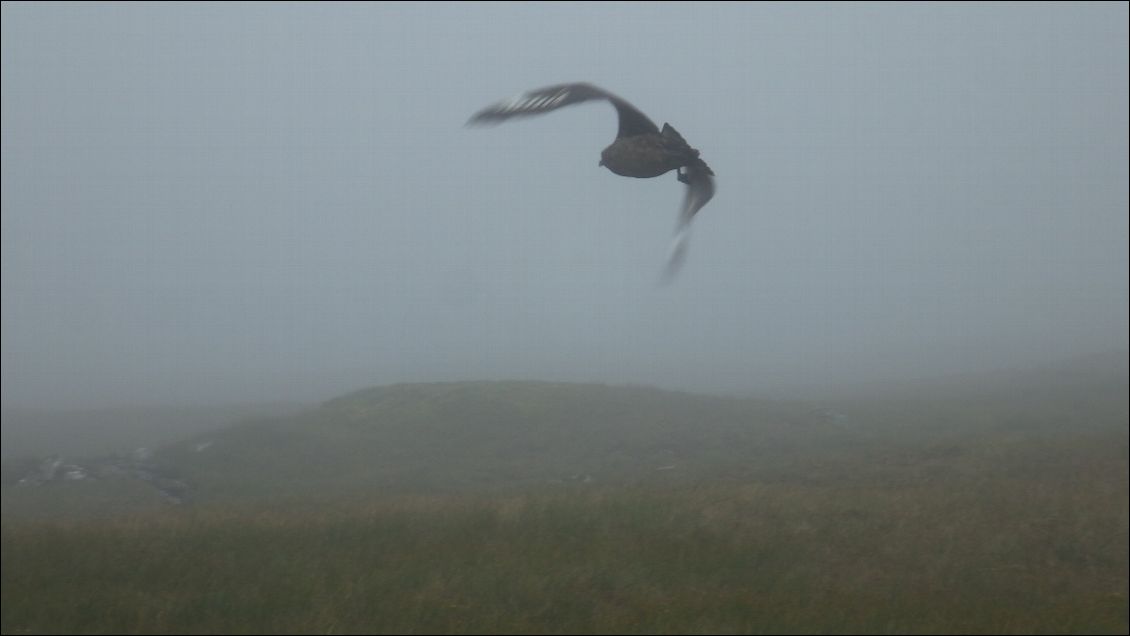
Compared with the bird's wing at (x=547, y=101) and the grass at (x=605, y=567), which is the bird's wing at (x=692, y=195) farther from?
the grass at (x=605, y=567)

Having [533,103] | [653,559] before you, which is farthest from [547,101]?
[653,559]

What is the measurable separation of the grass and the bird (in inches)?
215

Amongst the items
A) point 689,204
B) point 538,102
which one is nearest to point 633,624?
point 689,204

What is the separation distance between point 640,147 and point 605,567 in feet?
25.0

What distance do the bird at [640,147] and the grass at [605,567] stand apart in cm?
545

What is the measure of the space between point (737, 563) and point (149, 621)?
628cm

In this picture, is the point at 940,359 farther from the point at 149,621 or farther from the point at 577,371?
the point at 149,621

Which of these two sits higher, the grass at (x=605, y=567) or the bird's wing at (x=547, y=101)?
the bird's wing at (x=547, y=101)

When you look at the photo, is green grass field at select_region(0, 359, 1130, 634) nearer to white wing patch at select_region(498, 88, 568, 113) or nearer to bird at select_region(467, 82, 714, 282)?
bird at select_region(467, 82, 714, 282)

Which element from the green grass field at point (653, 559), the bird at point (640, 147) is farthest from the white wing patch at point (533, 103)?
the green grass field at point (653, 559)

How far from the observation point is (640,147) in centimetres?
314

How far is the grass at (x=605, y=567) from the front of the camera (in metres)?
8.12

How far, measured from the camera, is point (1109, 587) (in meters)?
10.8

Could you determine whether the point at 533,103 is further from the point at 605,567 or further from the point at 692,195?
the point at 605,567
